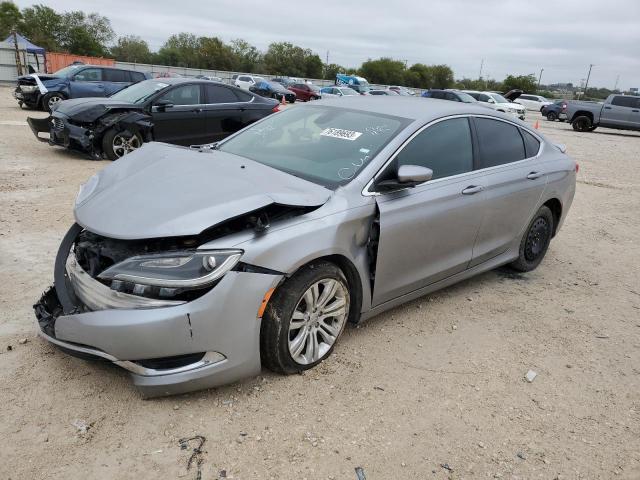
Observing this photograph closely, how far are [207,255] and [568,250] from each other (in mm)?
4904

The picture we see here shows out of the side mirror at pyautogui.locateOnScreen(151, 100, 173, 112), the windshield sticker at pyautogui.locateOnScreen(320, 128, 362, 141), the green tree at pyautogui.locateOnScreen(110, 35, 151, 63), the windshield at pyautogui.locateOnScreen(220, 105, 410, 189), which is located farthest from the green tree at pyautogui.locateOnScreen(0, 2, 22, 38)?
the windshield sticker at pyautogui.locateOnScreen(320, 128, 362, 141)

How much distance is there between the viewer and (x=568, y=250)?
19.5 ft

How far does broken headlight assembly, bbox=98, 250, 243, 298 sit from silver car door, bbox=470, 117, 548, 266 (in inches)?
93.7

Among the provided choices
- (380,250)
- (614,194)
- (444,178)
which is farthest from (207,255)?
(614,194)

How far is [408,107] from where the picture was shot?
392 centimetres

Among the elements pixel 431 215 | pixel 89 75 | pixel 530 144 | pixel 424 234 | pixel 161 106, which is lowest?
pixel 424 234

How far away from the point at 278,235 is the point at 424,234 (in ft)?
4.08

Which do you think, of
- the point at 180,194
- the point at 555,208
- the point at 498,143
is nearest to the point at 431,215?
the point at 498,143

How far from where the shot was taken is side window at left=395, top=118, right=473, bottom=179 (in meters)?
3.52

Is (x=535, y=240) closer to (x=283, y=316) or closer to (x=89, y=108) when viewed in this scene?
(x=283, y=316)

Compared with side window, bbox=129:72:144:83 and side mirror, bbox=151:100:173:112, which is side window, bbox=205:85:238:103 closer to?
side mirror, bbox=151:100:173:112

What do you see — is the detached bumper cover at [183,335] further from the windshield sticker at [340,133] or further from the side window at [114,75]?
the side window at [114,75]

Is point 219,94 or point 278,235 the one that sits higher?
point 219,94

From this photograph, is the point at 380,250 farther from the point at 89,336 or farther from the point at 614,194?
the point at 614,194
